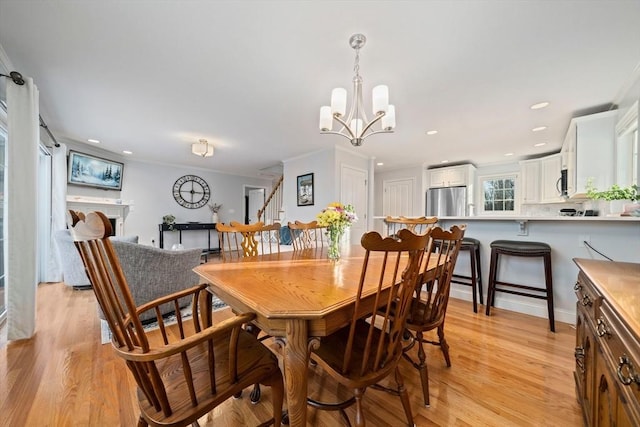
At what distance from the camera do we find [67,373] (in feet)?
5.33

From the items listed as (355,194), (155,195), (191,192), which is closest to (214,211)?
(191,192)

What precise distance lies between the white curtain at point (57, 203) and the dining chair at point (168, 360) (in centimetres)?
406

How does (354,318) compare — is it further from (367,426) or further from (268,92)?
(268,92)

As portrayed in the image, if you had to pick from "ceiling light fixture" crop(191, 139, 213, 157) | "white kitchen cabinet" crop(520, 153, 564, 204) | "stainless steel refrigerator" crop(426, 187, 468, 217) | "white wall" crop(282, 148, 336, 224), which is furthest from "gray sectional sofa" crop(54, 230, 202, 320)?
"white kitchen cabinet" crop(520, 153, 564, 204)

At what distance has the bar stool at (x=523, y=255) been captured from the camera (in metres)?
2.25

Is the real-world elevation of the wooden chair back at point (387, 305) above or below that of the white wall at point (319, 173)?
below

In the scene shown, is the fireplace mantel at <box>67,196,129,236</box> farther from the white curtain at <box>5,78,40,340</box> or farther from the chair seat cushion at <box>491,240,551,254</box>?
the chair seat cushion at <box>491,240,551,254</box>

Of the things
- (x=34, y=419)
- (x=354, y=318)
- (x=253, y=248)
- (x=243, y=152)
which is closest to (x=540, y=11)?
(x=354, y=318)

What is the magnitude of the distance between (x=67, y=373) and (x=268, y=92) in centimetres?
272

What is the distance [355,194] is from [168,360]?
4.16 m

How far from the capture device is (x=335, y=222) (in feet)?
5.58

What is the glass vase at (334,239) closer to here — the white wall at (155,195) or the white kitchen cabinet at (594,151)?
the white kitchen cabinet at (594,151)

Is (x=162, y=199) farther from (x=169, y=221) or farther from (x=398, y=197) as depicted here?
(x=398, y=197)

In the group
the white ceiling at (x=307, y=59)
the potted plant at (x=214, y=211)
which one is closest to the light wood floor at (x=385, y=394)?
the white ceiling at (x=307, y=59)
